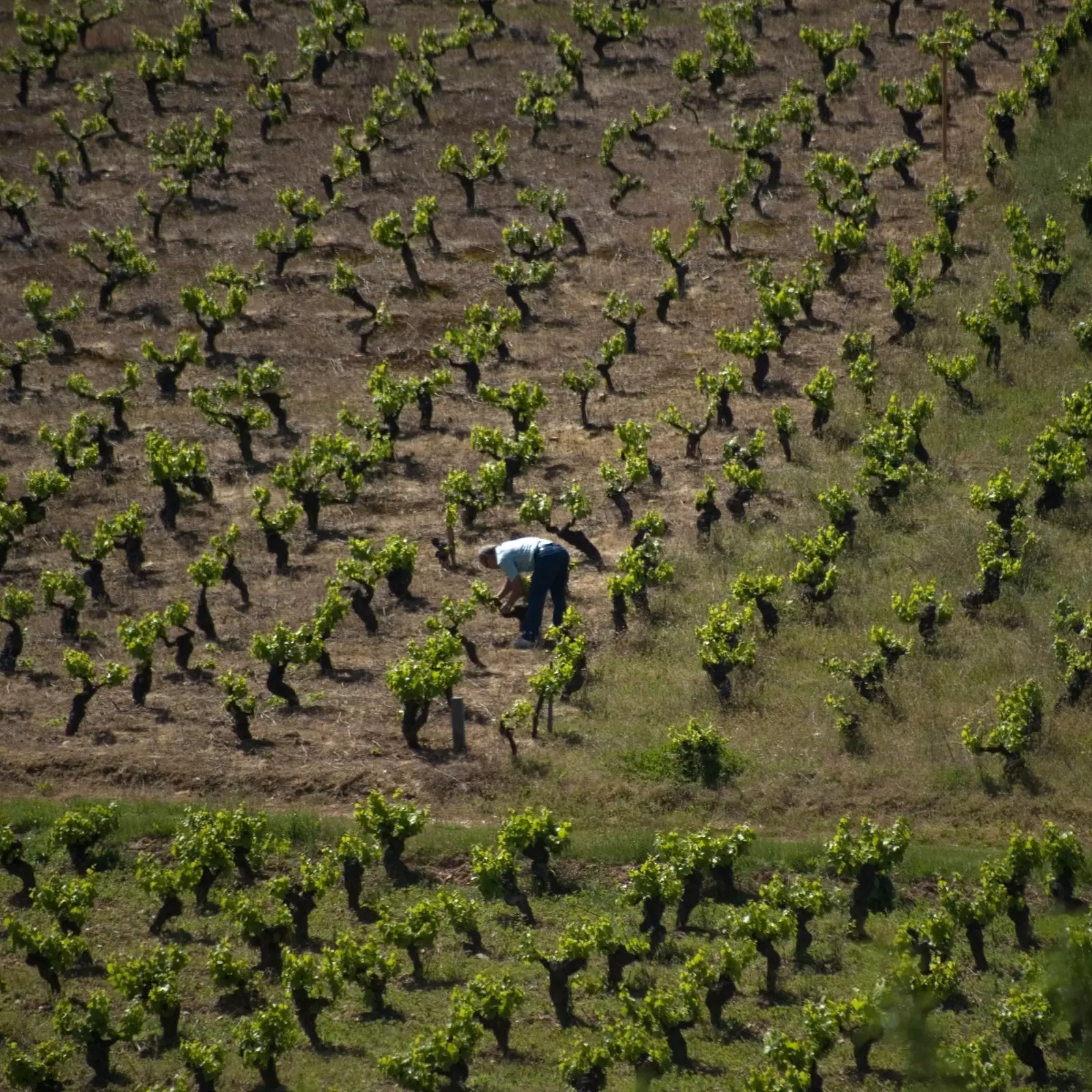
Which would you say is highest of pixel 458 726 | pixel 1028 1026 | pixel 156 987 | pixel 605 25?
pixel 605 25

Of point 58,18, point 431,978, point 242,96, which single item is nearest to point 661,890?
point 431,978

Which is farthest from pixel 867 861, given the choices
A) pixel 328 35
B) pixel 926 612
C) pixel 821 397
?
pixel 328 35

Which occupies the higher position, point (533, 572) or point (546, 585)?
point (533, 572)

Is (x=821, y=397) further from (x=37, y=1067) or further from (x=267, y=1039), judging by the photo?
(x=37, y=1067)

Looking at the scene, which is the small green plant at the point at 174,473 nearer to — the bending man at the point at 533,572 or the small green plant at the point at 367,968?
the bending man at the point at 533,572

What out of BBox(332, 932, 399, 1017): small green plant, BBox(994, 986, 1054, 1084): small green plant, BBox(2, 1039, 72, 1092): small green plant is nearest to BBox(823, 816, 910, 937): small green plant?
BBox(994, 986, 1054, 1084): small green plant

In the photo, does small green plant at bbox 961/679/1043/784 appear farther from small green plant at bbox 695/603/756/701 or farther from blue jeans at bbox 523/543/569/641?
blue jeans at bbox 523/543/569/641
